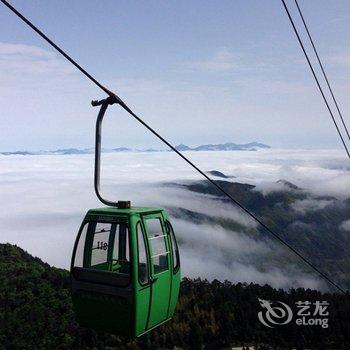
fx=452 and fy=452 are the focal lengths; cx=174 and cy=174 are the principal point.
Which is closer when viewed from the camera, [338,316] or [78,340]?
[338,316]

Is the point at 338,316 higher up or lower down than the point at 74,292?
lower down

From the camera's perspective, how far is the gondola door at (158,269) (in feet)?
32.2

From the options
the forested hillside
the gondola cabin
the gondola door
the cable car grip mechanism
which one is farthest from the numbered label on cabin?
the forested hillside

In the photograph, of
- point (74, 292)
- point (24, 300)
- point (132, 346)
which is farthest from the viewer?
point (24, 300)

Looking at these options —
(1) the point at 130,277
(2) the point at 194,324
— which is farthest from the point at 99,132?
(2) the point at 194,324

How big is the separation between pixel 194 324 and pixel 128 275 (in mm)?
96582

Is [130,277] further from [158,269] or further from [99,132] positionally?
[99,132]

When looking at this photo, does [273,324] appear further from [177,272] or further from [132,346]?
[177,272]

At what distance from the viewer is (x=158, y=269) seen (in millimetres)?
10688

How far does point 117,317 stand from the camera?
372 inches

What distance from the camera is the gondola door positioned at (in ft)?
32.2

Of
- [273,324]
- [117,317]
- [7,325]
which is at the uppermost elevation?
[117,317]

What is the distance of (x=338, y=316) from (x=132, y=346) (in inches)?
1668

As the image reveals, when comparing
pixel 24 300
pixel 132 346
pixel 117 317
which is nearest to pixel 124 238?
pixel 117 317
